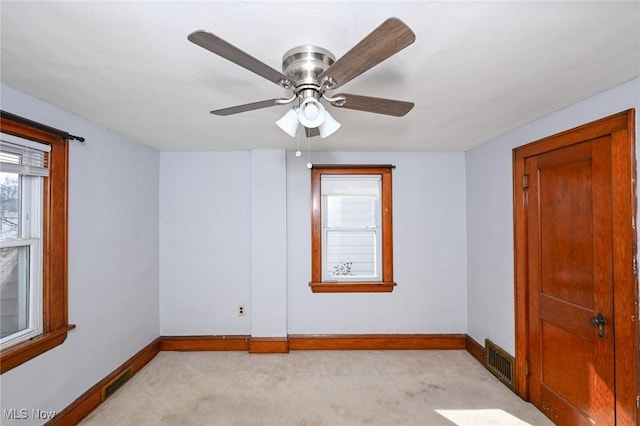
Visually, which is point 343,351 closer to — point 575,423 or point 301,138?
point 575,423

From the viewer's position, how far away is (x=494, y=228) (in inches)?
121

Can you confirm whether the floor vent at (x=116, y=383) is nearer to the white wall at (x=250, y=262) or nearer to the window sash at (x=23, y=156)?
the white wall at (x=250, y=262)

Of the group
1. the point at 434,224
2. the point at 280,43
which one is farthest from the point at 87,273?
the point at 434,224

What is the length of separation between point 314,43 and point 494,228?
2.60 m

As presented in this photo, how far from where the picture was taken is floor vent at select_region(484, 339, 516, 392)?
274 cm

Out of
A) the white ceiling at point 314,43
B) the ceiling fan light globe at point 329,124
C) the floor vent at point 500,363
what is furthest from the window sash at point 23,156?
the floor vent at point 500,363

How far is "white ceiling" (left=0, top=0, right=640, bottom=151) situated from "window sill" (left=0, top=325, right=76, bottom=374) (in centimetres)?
146

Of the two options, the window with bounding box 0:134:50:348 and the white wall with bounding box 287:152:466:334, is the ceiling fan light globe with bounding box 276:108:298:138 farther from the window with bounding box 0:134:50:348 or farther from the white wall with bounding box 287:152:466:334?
the white wall with bounding box 287:152:466:334

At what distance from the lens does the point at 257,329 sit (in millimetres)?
3510

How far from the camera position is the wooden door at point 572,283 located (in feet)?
6.35

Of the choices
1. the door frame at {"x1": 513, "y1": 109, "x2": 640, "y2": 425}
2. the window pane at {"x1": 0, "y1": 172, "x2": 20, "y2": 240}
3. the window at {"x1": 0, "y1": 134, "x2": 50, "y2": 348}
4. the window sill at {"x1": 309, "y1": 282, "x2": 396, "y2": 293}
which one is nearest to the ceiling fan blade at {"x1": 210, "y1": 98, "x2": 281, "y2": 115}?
the window at {"x1": 0, "y1": 134, "x2": 50, "y2": 348}

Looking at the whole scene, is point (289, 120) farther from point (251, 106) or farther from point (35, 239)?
point (35, 239)

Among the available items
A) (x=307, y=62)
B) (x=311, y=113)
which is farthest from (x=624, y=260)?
(x=307, y=62)

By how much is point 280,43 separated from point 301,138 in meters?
1.74
